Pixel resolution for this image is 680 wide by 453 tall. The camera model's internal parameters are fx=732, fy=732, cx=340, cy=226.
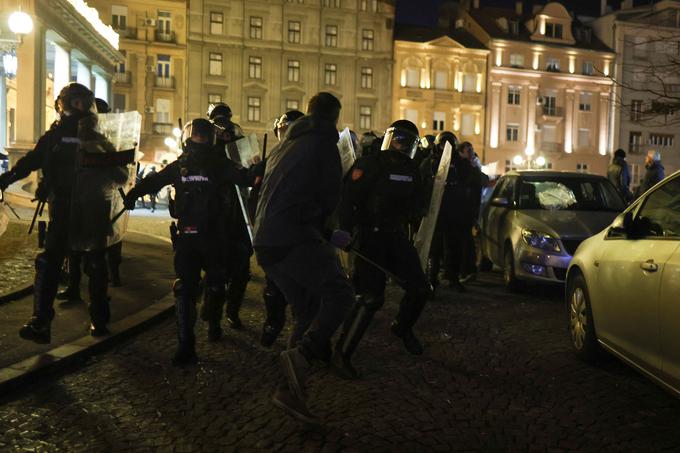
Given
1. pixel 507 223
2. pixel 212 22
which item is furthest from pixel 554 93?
pixel 507 223

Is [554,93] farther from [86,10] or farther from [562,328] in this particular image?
[562,328]

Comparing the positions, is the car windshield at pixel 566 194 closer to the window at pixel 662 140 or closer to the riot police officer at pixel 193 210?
the riot police officer at pixel 193 210

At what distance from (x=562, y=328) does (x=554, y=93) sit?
5470 centimetres

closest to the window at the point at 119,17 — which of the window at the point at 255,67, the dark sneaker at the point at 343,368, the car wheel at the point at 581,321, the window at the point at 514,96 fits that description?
the window at the point at 255,67

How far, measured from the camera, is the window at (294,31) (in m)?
53.3

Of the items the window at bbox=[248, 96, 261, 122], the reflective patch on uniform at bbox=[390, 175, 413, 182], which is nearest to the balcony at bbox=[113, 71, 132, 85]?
the window at bbox=[248, 96, 261, 122]

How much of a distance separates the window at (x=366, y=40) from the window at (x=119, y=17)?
675 inches

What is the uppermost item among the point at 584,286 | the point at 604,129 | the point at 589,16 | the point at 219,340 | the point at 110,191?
the point at 589,16

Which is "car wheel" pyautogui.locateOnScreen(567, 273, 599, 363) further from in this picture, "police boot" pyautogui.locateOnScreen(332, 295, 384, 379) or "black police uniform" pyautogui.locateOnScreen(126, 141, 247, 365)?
"black police uniform" pyautogui.locateOnScreen(126, 141, 247, 365)

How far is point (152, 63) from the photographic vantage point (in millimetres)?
52750

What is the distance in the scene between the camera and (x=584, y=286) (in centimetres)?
586

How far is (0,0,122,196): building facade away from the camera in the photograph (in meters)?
22.6

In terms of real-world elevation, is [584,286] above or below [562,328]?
above

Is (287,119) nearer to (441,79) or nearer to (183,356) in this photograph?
(183,356)
